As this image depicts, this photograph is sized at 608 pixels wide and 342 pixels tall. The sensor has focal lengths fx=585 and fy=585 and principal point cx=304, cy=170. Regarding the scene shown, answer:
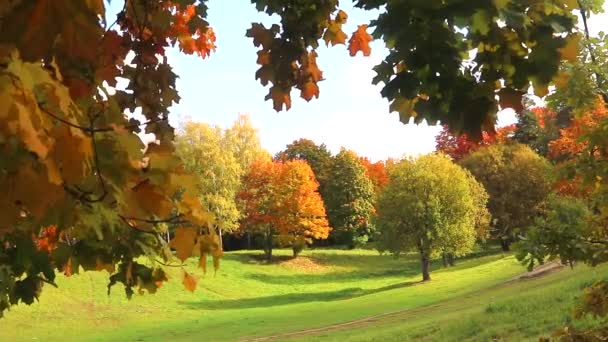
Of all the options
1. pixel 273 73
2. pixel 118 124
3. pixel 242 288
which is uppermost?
pixel 273 73

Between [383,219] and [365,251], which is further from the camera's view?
[365,251]

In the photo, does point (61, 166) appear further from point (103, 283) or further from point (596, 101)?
point (103, 283)

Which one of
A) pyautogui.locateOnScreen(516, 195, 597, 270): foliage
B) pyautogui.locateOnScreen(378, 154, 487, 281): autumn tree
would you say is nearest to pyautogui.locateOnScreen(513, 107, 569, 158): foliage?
pyautogui.locateOnScreen(378, 154, 487, 281): autumn tree

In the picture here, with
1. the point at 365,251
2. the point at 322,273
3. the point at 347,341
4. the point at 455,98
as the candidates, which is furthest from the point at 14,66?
the point at 365,251

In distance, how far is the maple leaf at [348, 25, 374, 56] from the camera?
11.3 feet

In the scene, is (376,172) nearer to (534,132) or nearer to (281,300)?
(534,132)

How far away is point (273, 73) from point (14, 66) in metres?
2.25

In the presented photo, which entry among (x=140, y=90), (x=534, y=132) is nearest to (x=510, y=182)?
(x=534, y=132)

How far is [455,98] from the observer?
215 centimetres

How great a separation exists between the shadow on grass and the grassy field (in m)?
0.07

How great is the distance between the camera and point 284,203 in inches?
1896

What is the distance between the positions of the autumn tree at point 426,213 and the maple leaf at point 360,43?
3379 cm

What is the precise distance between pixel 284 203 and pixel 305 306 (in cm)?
1916

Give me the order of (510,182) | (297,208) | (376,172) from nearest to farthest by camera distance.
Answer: (297,208) < (510,182) < (376,172)
